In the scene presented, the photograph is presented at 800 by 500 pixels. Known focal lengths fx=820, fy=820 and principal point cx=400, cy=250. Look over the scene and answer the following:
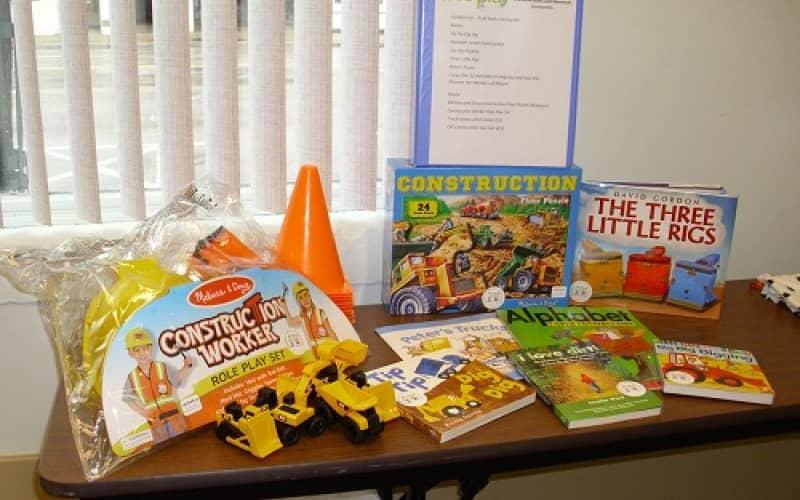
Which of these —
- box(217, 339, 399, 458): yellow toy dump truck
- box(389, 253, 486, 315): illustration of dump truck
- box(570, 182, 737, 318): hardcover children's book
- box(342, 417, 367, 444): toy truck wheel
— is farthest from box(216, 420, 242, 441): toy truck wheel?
box(570, 182, 737, 318): hardcover children's book

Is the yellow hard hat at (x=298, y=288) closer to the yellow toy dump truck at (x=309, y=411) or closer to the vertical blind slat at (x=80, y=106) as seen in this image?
the yellow toy dump truck at (x=309, y=411)

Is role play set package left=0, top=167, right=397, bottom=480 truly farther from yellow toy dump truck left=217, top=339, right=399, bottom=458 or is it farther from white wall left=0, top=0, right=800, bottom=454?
white wall left=0, top=0, right=800, bottom=454

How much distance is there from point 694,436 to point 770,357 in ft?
0.77

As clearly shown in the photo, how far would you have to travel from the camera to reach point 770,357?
1.18m

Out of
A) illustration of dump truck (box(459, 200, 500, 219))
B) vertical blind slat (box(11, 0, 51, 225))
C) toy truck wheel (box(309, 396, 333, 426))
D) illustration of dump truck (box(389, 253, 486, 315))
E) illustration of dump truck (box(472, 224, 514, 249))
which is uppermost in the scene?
vertical blind slat (box(11, 0, 51, 225))

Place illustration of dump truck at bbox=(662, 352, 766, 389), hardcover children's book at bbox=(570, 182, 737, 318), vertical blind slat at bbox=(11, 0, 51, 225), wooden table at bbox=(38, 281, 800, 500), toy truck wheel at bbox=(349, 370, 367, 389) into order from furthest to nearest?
hardcover children's book at bbox=(570, 182, 737, 318), vertical blind slat at bbox=(11, 0, 51, 225), illustration of dump truck at bbox=(662, 352, 766, 389), toy truck wheel at bbox=(349, 370, 367, 389), wooden table at bbox=(38, 281, 800, 500)

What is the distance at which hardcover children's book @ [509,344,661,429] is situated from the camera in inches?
38.8

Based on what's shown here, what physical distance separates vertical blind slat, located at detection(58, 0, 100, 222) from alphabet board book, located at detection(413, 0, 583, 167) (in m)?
0.50

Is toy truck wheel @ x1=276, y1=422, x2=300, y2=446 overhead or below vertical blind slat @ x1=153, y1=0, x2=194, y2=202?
below

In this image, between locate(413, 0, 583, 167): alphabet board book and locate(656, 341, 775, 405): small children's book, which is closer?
locate(656, 341, 775, 405): small children's book

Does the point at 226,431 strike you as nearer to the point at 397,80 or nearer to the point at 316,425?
the point at 316,425

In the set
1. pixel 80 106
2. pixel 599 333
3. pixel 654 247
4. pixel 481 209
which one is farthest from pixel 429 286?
pixel 80 106

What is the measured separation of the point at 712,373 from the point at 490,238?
0.37m

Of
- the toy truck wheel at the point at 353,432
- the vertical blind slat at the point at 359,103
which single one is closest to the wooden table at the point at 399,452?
the toy truck wheel at the point at 353,432
